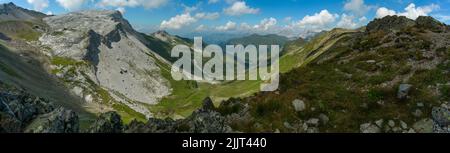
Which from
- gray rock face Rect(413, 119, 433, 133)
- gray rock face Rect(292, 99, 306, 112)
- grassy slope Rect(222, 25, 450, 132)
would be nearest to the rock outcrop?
grassy slope Rect(222, 25, 450, 132)

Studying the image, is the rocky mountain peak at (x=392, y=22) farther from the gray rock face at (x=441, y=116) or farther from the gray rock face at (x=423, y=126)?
the gray rock face at (x=423, y=126)

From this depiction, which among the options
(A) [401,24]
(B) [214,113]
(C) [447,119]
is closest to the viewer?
(C) [447,119]

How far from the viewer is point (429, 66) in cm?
3438

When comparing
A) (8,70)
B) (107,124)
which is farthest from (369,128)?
(8,70)

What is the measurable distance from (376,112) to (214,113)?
40.4ft

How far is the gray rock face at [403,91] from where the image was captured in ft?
93.8

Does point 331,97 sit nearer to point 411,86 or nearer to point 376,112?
point 376,112

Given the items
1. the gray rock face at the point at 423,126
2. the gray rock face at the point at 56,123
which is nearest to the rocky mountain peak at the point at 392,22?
the gray rock face at the point at 423,126

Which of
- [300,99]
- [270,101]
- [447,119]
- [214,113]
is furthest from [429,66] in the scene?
[214,113]

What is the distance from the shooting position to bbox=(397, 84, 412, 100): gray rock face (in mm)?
28591

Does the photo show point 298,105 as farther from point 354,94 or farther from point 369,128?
point 354,94

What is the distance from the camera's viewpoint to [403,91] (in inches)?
1136

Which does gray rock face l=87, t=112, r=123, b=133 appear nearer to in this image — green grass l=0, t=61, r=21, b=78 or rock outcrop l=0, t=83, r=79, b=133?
rock outcrop l=0, t=83, r=79, b=133
